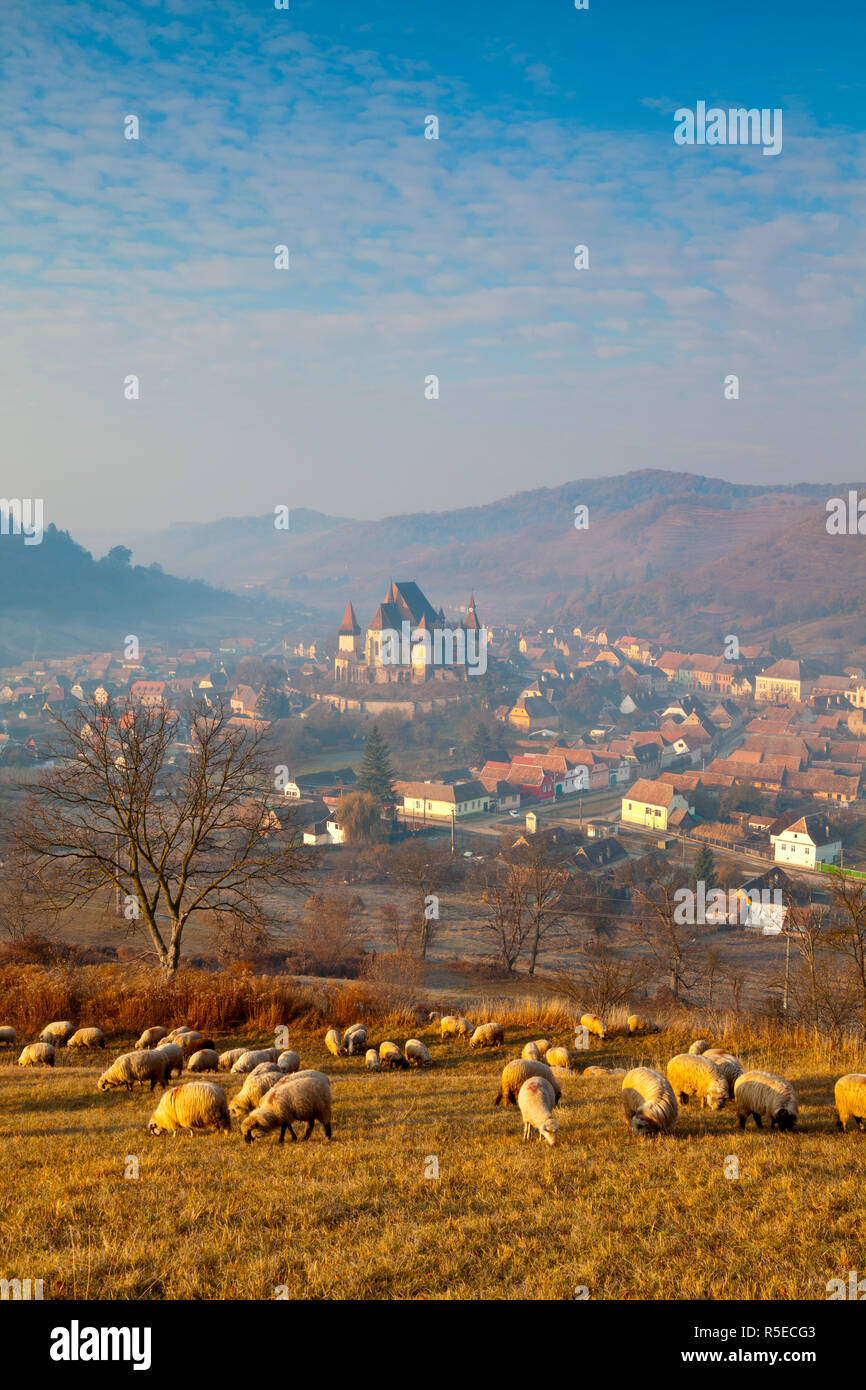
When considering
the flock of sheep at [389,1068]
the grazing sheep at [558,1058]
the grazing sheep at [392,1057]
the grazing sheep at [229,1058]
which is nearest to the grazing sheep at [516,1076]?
the flock of sheep at [389,1068]

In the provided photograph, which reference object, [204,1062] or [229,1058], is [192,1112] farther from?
[229,1058]

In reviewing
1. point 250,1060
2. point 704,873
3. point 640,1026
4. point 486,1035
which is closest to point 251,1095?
point 250,1060

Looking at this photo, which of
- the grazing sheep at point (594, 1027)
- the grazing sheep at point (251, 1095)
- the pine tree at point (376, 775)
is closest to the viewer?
the grazing sheep at point (251, 1095)

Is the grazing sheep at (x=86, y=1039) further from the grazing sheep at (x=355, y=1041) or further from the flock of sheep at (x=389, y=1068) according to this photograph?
the grazing sheep at (x=355, y=1041)

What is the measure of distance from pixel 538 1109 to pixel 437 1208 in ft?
5.36

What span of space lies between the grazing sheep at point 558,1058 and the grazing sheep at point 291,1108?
3.26 metres

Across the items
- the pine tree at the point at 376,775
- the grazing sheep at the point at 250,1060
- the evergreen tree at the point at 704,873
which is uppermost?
the pine tree at the point at 376,775

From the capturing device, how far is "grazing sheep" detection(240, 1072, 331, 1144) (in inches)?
240

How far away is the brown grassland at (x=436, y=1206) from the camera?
3873 millimetres

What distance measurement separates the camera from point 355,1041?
9492 mm

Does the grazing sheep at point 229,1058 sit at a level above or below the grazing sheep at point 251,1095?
below

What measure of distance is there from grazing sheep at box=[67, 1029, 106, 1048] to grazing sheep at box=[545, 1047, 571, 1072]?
Result: 17.5ft
